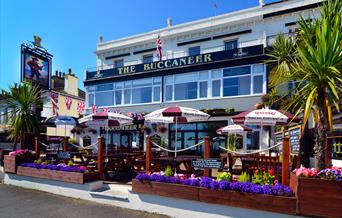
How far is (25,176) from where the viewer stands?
9.74m

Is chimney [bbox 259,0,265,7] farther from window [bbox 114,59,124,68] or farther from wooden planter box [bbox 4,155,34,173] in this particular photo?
wooden planter box [bbox 4,155,34,173]

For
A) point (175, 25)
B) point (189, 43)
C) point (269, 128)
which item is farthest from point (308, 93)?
point (175, 25)

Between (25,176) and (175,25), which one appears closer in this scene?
(25,176)

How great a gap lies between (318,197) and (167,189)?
3127 mm

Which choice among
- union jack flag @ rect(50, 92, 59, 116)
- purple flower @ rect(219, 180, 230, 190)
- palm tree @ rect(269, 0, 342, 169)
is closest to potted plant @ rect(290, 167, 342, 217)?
palm tree @ rect(269, 0, 342, 169)

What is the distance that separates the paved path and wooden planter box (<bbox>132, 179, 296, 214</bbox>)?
60 centimetres

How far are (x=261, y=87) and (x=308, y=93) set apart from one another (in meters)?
11.4

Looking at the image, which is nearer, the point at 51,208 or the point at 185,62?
the point at 51,208

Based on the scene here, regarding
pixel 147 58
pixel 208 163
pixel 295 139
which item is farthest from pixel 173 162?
pixel 147 58

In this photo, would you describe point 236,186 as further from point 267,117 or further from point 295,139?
point 295,139

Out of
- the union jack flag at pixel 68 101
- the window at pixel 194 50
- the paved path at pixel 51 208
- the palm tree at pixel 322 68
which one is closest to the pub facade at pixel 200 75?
the window at pixel 194 50

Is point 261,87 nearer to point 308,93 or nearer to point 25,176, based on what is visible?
point 308,93

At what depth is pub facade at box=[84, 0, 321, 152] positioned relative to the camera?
17078 mm

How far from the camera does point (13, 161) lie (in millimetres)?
10000
